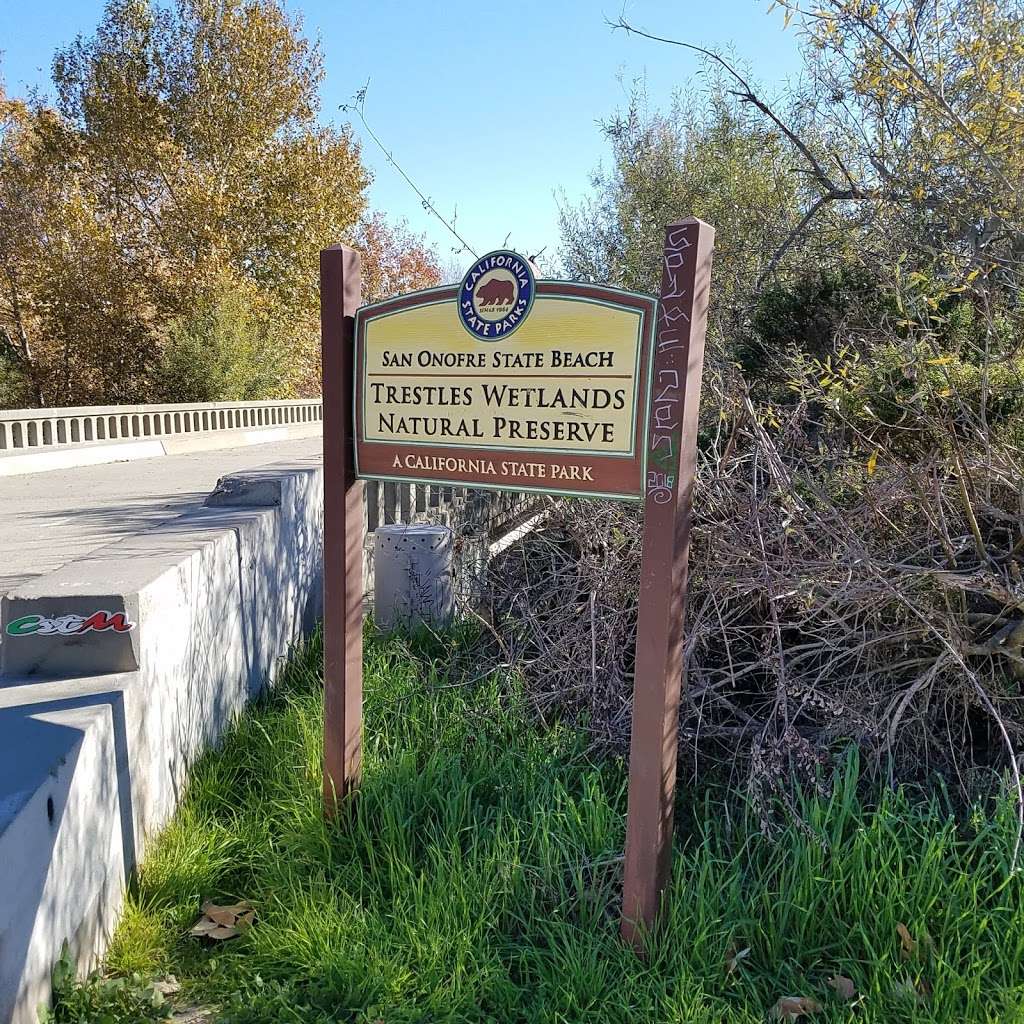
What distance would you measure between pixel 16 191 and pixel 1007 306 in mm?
26643

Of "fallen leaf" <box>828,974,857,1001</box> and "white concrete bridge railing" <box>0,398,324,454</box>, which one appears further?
"white concrete bridge railing" <box>0,398,324,454</box>

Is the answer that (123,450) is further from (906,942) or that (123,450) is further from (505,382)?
(906,942)

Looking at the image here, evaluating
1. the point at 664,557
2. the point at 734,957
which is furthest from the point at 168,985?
the point at 664,557

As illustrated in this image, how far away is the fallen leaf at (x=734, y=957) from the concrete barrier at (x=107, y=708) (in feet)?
5.99

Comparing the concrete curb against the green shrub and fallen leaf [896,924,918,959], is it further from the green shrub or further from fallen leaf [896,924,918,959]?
fallen leaf [896,924,918,959]

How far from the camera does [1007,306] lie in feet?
14.1

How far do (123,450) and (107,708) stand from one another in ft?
47.0

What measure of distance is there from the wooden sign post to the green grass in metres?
0.21

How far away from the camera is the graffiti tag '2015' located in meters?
2.89

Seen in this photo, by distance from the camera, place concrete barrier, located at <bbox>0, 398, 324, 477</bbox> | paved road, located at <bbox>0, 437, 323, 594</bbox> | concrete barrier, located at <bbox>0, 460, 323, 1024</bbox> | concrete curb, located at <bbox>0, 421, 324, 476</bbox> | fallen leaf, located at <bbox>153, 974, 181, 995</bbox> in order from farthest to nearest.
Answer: concrete barrier, located at <bbox>0, 398, 324, 477</bbox>, concrete curb, located at <bbox>0, 421, 324, 476</bbox>, paved road, located at <bbox>0, 437, 323, 594</bbox>, fallen leaf, located at <bbox>153, 974, 181, 995</bbox>, concrete barrier, located at <bbox>0, 460, 323, 1024</bbox>

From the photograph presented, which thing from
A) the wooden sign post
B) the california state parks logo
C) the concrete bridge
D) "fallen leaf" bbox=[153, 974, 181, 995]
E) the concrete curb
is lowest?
the concrete curb

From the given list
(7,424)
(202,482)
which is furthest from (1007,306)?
(7,424)

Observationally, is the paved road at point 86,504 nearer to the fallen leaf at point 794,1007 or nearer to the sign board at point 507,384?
the sign board at point 507,384

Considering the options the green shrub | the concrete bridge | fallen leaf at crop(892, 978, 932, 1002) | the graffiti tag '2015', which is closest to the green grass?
fallen leaf at crop(892, 978, 932, 1002)
